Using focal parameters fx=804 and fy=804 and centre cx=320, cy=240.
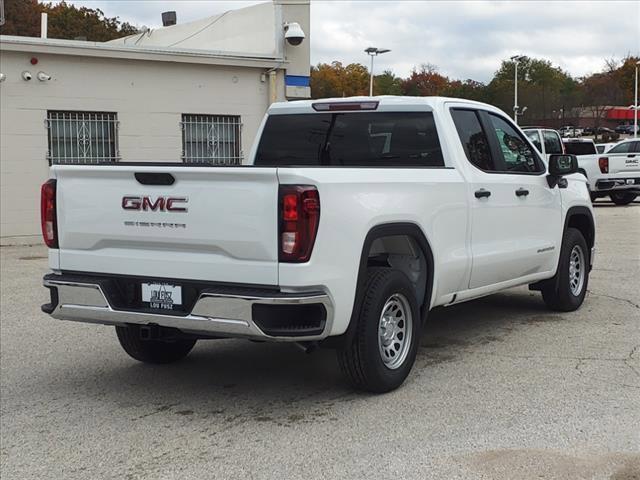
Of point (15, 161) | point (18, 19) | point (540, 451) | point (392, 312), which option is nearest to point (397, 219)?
point (392, 312)

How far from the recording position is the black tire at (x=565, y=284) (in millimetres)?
7809

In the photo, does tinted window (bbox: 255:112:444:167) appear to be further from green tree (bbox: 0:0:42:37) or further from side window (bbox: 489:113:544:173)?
green tree (bbox: 0:0:42:37)

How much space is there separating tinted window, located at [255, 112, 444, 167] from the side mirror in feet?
5.33

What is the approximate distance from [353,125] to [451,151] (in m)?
0.86

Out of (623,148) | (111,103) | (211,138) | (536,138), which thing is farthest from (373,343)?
(623,148)

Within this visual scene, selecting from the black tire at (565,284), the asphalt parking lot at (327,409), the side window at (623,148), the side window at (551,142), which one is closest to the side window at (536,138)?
the side window at (551,142)

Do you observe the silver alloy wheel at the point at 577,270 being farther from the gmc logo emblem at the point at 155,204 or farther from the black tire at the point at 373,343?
the gmc logo emblem at the point at 155,204

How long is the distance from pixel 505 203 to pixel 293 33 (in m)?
12.3

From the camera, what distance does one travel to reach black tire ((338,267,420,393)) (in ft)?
16.6

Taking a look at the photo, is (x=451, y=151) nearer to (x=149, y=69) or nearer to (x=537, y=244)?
(x=537, y=244)

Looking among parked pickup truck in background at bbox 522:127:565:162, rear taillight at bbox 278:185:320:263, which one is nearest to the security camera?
parked pickup truck in background at bbox 522:127:565:162

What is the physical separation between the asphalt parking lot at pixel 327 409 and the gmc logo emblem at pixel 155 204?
1320 mm

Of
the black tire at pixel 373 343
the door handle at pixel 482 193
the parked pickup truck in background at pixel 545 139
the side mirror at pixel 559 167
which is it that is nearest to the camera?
the black tire at pixel 373 343

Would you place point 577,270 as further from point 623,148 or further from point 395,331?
point 623,148
